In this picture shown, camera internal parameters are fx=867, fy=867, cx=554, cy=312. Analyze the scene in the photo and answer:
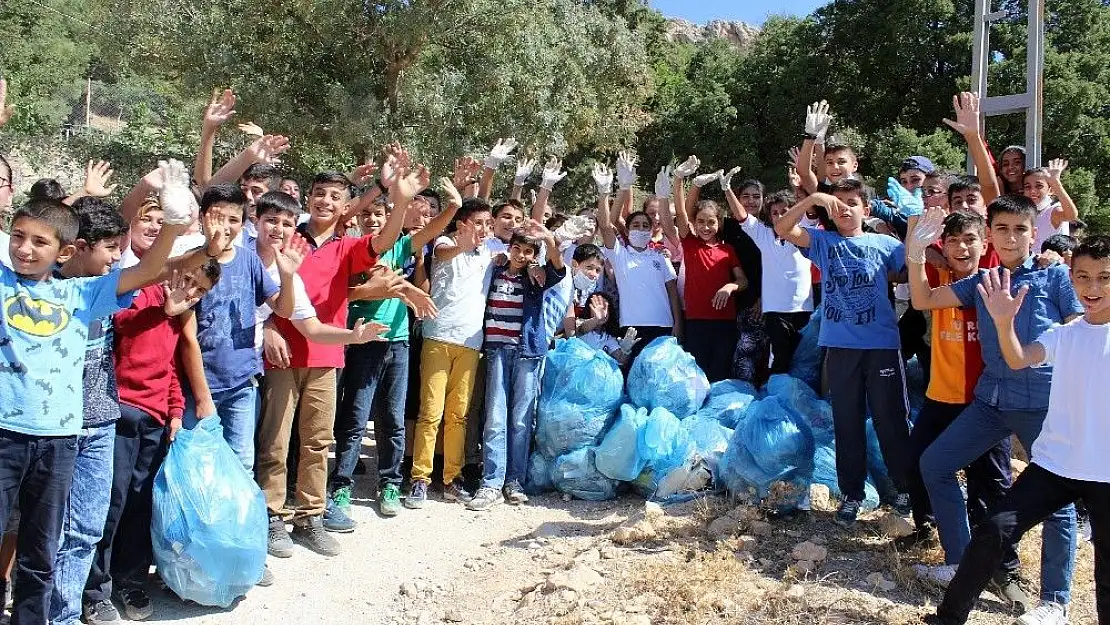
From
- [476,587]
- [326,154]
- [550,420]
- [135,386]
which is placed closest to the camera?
[135,386]

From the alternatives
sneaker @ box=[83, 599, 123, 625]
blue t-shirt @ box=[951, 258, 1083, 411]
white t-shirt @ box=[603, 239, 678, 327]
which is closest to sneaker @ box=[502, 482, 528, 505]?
white t-shirt @ box=[603, 239, 678, 327]

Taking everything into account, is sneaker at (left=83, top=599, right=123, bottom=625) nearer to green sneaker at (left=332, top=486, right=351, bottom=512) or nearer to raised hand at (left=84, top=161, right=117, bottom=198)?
green sneaker at (left=332, top=486, right=351, bottom=512)

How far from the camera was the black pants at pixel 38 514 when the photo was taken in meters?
2.91

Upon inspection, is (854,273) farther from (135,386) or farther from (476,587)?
(135,386)

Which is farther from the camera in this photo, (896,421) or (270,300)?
(896,421)

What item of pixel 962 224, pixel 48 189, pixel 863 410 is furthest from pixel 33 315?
pixel 962 224

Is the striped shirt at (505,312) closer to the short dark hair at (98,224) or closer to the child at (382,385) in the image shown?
the child at (382,385)

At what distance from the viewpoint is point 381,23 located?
10.9 m

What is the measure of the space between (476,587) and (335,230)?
2.14 m

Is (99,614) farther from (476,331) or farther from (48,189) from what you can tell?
(476,331)

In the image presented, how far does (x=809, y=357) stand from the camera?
5.38m

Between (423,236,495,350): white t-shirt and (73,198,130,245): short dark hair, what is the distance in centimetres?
215

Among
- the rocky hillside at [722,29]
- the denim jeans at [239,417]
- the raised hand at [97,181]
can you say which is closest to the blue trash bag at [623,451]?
the denim jeans at [239,417]

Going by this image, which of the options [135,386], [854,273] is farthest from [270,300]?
[854,273]
